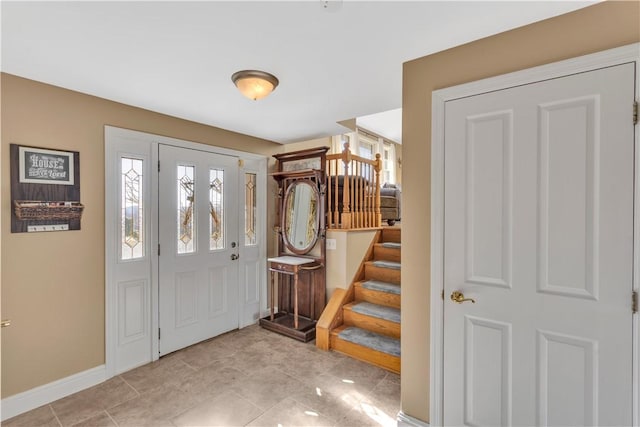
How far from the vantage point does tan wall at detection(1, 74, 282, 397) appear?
2.10 meters

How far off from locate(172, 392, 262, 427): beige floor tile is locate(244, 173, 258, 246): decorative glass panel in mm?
1881

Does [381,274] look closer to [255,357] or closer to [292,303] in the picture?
[292,303]

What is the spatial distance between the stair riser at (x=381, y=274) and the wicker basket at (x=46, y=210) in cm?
291

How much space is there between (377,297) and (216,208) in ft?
6.93

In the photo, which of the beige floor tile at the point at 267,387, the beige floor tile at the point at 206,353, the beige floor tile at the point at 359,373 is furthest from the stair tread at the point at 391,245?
the beige floor tile at the point at 206,353

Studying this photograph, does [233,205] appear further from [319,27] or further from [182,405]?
[319,27]

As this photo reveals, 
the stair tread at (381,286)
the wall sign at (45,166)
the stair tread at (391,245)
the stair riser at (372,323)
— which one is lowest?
the stair riser at (372,323)

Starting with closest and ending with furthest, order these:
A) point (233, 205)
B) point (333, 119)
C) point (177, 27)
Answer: point (177, 27)
point (333, 119)
point (233, 205)

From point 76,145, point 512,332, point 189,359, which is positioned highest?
point 76,145

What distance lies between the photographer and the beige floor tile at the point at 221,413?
2.05 m

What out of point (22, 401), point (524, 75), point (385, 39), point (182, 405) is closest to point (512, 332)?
point (524, 75)

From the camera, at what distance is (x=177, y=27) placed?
1.56 m

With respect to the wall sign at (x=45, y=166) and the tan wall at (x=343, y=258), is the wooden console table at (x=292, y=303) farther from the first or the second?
the wall sign at (x=45, y=166)

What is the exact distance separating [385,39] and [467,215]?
3.68ft
